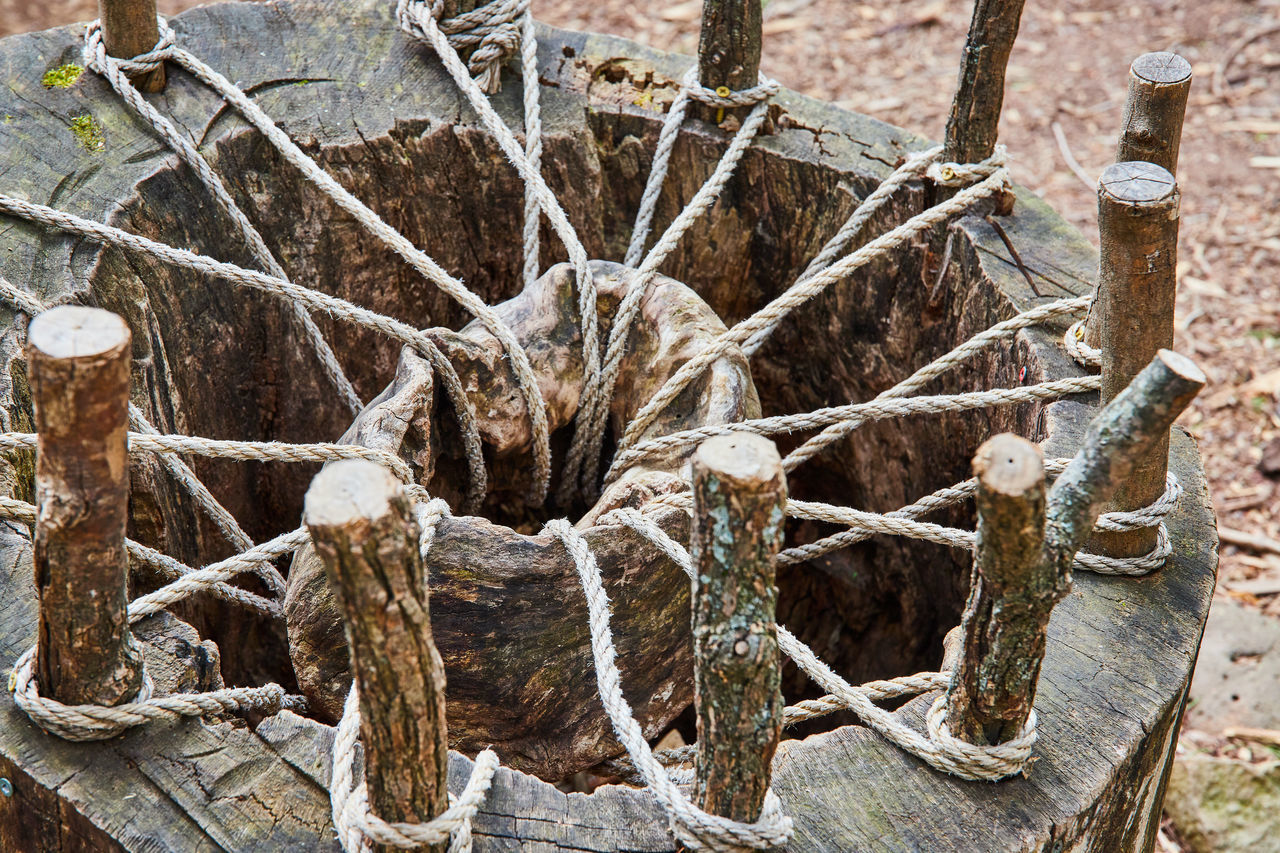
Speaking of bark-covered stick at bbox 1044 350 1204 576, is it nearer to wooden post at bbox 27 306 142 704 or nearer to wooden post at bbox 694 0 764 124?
wooden post at bbox 27 306 142 704

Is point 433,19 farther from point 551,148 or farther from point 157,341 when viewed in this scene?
point 157,341

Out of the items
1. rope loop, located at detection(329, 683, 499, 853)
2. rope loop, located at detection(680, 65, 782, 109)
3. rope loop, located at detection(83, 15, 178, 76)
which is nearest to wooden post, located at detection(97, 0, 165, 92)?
rope loop, located at detection(83, 15, 178, 76)

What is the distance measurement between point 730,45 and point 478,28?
1.42 ft

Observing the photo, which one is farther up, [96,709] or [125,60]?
[125,60]

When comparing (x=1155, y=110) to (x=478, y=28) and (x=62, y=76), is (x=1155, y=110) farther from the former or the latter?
(x=62, y=76)

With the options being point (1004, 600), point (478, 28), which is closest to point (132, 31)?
point (478, 28)

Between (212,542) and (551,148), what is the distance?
0.86 m

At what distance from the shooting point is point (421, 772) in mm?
871

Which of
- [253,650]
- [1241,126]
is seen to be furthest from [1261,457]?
[253,650]

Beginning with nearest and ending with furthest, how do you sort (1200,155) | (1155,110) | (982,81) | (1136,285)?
(1136,285) → (1155,110) → (982,81) → (1200,155)

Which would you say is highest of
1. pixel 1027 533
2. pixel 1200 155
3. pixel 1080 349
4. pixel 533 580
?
pixel 1027 533

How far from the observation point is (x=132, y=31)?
171cm

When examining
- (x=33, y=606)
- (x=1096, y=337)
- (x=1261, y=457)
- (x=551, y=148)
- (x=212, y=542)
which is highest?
(x=551, y=148)

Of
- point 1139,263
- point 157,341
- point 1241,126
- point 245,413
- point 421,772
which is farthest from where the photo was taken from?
point 1241,126
